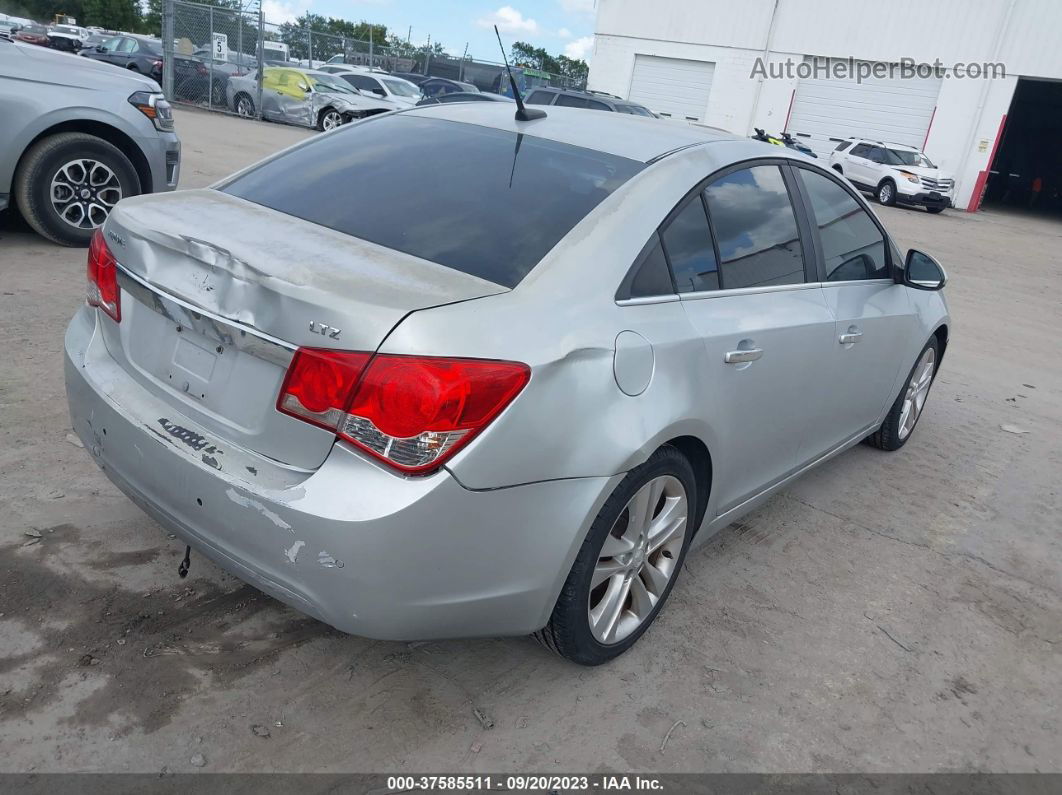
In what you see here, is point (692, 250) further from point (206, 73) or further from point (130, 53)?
point (130, 53)

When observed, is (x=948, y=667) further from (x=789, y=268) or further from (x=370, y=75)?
(x=370, y=75)

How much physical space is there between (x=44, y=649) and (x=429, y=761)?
3.83 feet

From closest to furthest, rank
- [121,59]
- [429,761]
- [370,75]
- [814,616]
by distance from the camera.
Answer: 1. [429,761]
2. [814,616]
3. [370,75]
4. [121,59]

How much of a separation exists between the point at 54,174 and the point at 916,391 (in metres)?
6.01

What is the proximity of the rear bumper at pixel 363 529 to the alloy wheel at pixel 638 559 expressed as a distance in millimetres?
273

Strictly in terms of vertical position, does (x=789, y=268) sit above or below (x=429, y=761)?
above

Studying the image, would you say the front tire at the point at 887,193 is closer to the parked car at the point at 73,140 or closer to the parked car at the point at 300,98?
the parked car at the point at 300,98

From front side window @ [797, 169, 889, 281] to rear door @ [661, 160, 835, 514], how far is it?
23cm

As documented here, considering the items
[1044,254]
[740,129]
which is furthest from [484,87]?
[1044,254]

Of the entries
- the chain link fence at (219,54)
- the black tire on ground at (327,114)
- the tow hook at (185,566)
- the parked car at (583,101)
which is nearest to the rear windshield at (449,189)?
the tow hook at (185,566)

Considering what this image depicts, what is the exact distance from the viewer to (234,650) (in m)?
2.61

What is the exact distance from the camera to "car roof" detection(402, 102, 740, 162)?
9.86ft

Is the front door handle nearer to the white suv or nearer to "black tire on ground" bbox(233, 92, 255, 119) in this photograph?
"black tire on ground" bbox(233, 92, 255, 119)

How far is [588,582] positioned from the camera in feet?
8.07
